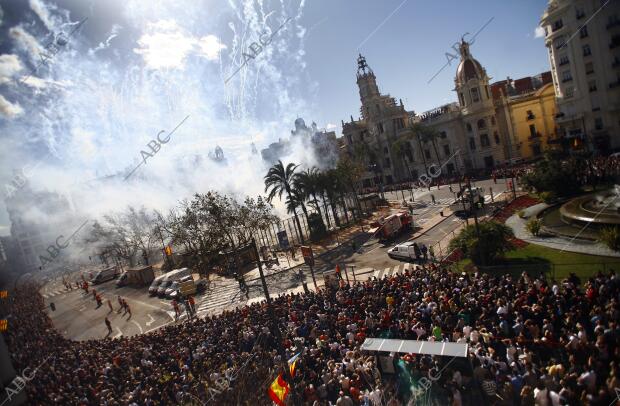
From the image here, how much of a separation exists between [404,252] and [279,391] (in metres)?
18.2

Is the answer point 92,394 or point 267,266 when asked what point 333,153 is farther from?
point 92,394

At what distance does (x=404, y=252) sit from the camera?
2783 centimetres

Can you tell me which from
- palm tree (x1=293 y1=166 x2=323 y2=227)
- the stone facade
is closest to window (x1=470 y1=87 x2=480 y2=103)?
the stone facade

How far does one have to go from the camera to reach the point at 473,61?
63531 mm

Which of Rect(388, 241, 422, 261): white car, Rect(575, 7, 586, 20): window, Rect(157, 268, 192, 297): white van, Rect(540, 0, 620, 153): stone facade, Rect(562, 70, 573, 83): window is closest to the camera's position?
Rect(388, 241, 422, 261): white car

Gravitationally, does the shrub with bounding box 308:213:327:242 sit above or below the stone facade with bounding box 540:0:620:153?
below

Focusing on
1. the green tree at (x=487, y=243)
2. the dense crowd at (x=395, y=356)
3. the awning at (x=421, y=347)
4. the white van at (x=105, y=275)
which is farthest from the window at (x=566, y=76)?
the white van at (x=105, y=275)

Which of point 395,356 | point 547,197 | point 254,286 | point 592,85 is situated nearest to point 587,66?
point 592,85

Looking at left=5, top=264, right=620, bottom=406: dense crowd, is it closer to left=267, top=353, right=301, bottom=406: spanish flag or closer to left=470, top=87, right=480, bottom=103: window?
left=267, top=353, right=301, bottom=406: spanish flag

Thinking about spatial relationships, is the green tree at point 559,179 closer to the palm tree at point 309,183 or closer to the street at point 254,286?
the street at point 254,286

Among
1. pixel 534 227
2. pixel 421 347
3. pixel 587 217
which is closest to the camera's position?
pixel 421 347

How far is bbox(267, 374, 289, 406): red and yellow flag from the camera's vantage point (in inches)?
448

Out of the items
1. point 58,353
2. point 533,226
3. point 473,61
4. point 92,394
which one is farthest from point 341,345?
point 473,61

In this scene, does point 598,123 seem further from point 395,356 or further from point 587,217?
point 395,356
